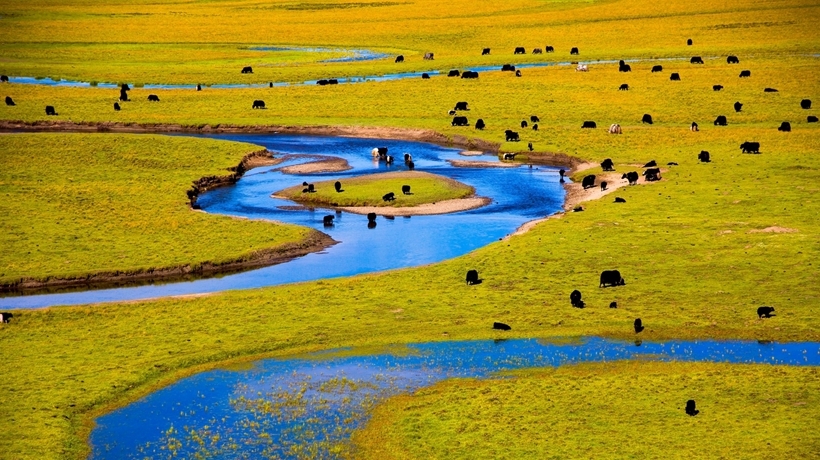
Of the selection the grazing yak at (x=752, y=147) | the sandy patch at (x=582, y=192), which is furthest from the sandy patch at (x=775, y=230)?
the grazing yak at (x=752, y=147)

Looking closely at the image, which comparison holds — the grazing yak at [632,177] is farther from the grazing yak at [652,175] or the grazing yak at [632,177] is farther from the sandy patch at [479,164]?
the sandy patch at [479,164]

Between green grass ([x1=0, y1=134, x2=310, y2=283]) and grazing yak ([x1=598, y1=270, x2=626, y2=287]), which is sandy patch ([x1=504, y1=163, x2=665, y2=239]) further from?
green grass ([x1=0, y1=134, x2=310, y2=283])

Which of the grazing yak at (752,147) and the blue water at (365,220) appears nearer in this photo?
the blue water at (365,220)

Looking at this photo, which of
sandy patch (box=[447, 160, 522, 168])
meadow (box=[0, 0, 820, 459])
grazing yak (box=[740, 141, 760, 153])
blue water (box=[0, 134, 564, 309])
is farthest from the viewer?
sandy patch (box=[447, 160, 522, 168])

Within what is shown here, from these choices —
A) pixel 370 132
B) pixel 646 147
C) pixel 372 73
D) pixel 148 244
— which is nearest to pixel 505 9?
pixel 372 73

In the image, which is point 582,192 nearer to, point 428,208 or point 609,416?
point 428,208

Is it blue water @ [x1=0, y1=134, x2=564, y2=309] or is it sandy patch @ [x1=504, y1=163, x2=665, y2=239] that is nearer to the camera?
blue water @ [x1=0, y1=134, x2=564, y2=309]

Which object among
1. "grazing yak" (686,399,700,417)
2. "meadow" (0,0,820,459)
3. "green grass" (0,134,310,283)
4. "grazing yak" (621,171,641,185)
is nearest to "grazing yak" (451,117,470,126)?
"meadow" (0,0,820,459)
